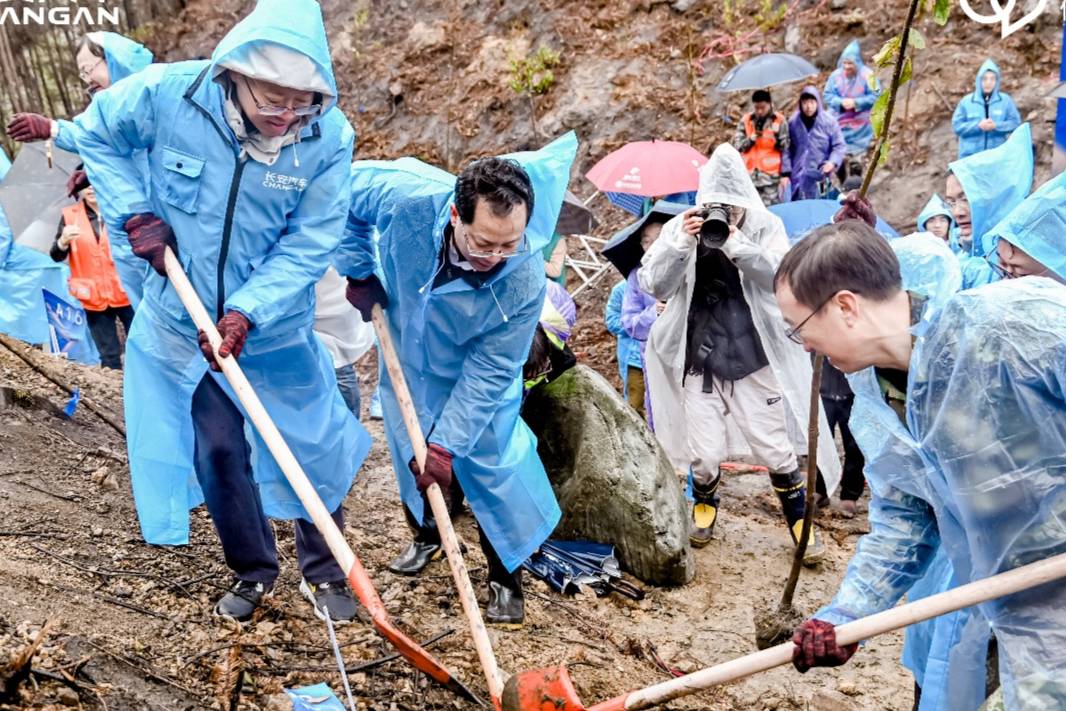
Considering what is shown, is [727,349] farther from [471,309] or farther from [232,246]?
[232,246]

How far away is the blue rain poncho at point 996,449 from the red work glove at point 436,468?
1550 mm

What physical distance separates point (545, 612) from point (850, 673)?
48.4 inches

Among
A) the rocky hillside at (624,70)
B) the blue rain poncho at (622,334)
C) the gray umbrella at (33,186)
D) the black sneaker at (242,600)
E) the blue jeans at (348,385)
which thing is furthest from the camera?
the rocky hillside at (624,70)

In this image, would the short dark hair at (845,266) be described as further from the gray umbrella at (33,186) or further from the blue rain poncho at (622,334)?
the gray umbrella at (33,186)

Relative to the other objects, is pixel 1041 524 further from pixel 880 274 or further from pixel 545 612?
pixel 545 612

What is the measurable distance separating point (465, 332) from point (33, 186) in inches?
139

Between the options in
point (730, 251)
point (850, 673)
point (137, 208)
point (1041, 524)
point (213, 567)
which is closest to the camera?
point (1041, 524)

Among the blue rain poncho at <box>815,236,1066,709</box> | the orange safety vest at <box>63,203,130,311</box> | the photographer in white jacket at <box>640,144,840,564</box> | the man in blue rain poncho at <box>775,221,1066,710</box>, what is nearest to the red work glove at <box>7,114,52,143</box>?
the photographer in white jacket at <box>640,144,840,564</box>

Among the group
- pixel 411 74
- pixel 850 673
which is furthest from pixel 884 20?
pixel 850 673

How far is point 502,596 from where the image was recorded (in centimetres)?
390

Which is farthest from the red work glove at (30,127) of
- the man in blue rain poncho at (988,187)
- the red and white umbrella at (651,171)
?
the red and white umbrella at (651,171)

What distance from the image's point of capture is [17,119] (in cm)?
354

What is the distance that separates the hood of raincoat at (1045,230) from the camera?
331cm

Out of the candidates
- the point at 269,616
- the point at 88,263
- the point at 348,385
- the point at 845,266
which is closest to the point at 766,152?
the point at 348,385
